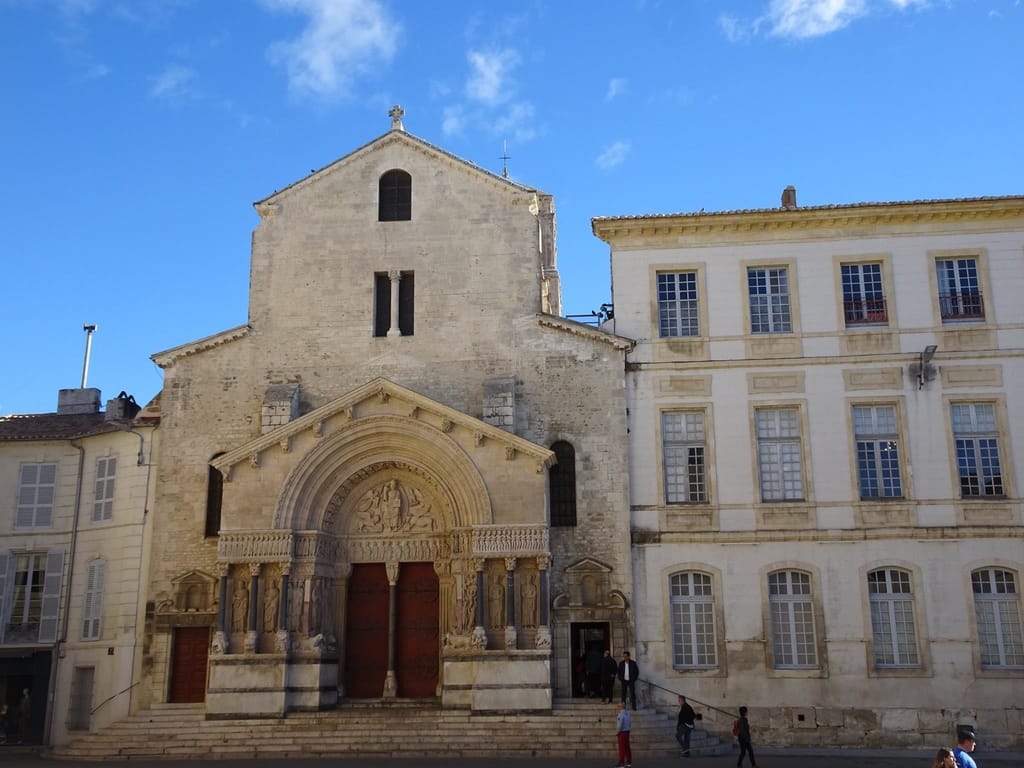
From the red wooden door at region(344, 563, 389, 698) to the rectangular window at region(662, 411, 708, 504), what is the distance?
6.45m

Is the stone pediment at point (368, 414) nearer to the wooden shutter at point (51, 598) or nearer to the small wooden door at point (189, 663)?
the small wooden door at point (189, 663)

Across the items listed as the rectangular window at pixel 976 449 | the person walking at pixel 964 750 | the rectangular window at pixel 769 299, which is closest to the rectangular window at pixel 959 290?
the rectangular window at pixel 976 449

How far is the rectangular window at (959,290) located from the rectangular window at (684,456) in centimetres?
580

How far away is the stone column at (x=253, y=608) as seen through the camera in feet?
69.1

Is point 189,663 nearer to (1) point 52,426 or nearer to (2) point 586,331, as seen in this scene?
(1) point 52,426

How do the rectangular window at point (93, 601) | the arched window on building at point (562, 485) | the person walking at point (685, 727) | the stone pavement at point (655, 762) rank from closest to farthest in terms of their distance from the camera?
1. the stone pavement at point (655, 762)
2. the person walking at point (685, 727)
3. the arched window on building at point (562, 485)
4. the rectangular window at point (93, 601)

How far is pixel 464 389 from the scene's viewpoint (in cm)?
2320

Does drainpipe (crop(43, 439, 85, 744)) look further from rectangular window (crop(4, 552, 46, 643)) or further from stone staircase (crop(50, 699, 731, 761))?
stone staircase (crop(50, 699, 731, 761))

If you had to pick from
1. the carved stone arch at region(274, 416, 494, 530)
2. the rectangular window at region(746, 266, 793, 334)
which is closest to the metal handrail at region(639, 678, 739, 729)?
the carved stone arch at region(274, 416, 494, 530)

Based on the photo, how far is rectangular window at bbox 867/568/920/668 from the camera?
2109 centimetres

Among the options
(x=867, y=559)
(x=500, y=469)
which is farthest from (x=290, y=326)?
(x=867, y=559)

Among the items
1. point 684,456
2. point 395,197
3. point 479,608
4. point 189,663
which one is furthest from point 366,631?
point 395,197

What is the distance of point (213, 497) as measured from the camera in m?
23.4

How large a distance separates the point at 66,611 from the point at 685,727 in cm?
1446
